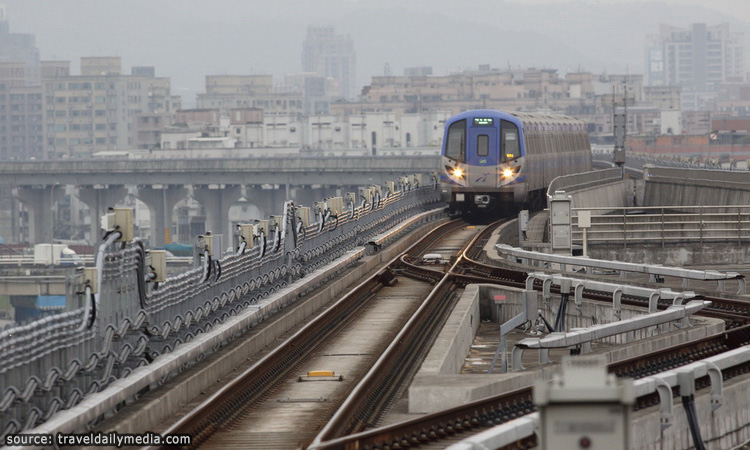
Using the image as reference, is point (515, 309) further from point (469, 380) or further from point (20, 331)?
point (20, 331)

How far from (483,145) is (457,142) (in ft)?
3.19

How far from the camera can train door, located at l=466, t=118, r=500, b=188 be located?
156ft

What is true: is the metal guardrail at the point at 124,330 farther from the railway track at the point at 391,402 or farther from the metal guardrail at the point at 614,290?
the metal guardrail at the point at 614,290

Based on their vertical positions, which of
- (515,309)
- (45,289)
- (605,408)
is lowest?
(45,289)

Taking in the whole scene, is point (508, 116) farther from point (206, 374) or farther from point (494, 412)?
point (494, 412)

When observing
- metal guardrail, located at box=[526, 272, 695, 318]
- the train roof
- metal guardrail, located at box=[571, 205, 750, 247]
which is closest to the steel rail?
metal guardrail, located at box=[526, 272, 695, 318]

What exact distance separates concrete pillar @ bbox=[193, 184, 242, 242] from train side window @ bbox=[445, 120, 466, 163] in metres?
109

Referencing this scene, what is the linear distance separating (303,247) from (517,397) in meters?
13.9

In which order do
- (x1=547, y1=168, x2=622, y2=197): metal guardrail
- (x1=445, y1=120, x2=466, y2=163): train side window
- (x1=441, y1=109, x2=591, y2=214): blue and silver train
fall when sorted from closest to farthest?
1. (x1=547, y1=168, x2=622, y2=197): metal guardrail
2. (x1=441, y1=109, x2=591, y2=214): blue and silver train
3. (x1=445, y1=120, x2=466, y2=163): train side window

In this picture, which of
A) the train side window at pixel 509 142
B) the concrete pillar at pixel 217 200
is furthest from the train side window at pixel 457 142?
the concrete pillar at pixel 217 200

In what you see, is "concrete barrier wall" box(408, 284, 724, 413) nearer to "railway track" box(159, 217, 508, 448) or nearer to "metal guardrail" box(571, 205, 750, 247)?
"railway track" box(159, 217, 508, 448)

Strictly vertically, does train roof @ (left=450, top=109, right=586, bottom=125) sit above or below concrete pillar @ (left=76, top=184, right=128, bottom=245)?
above

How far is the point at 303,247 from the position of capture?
27.7 metres

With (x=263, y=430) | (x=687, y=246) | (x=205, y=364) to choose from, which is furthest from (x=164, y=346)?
(x=687, y=246)
